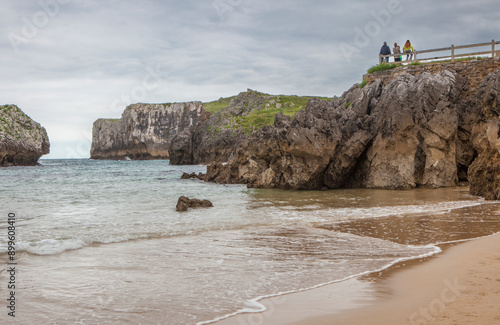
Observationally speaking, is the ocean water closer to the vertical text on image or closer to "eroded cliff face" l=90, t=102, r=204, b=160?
the vertical text on image

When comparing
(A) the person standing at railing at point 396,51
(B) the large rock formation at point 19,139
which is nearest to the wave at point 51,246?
(A) the person standing at railing at point 396,51

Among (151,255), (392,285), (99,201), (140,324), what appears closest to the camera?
(140,324)

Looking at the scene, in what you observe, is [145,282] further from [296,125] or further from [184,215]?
[296,125]

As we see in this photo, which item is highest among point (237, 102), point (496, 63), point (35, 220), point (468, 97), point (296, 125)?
point (237, 102)

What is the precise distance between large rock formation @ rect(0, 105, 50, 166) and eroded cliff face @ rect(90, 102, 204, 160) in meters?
33.0

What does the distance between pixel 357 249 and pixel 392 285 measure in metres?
2.73

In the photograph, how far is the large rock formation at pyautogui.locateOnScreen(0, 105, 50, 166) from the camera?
62.7 m

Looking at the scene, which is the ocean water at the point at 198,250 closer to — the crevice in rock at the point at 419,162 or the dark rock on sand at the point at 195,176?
the crevice in rock at the point at 419,162

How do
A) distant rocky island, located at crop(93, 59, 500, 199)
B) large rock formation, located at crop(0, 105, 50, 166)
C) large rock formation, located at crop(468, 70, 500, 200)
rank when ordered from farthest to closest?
large rock formation, located at crop(0, 105, 50, 166) → distant rocky island, located at crop(93, 59, 500, 199) → large rock formation, located at crop(468, 70, 500, 200)

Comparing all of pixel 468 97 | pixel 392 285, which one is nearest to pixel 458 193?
pixel 468 97

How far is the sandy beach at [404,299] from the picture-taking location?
457 cm

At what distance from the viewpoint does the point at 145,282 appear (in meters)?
6.39

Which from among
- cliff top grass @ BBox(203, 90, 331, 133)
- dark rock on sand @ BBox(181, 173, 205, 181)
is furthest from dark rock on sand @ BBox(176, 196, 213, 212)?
cliff top grass @ BBox(203, 90, 331, 133)

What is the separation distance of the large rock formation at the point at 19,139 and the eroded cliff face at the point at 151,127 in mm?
32987
